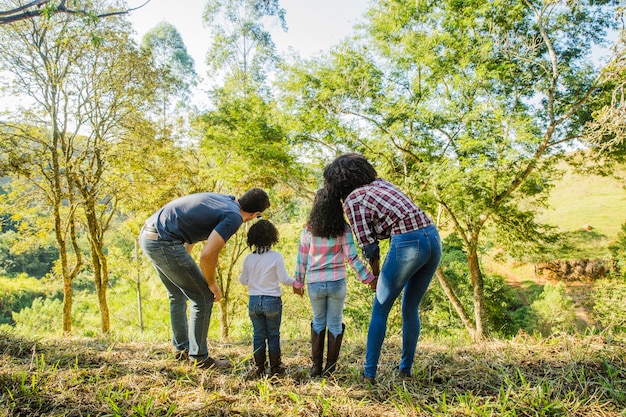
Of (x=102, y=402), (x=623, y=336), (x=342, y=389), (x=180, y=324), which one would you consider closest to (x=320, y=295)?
(x=342, y=389)

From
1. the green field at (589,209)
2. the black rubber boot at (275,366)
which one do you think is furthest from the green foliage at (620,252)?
the black rubber boot at (275,366)

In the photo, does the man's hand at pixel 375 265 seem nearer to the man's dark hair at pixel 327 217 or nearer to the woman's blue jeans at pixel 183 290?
the man's dark hair at pixel 327 217

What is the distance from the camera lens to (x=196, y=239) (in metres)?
2.82

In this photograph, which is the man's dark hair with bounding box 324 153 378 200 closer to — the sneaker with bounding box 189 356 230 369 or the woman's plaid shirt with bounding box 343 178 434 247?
the woman's plaid shirt with bounding box 343 178 434 247

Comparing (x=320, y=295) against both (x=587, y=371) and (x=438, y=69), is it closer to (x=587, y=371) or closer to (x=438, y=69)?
(x=587, y=371)

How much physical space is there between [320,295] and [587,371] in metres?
2.02

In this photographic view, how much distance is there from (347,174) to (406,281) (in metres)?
0.89

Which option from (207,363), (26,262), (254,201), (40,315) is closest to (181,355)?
Answer: (207,363)

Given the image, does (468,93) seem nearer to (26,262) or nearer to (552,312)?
(552,312)

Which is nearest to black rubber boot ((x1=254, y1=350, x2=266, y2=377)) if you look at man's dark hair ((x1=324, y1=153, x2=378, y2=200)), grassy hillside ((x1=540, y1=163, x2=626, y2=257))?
man's dark hair ((x1=324, y1=153, x2=378, y2=200))

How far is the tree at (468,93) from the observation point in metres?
8.10

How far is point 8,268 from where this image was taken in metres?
36.6

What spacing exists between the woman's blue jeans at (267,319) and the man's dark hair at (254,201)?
73 cm

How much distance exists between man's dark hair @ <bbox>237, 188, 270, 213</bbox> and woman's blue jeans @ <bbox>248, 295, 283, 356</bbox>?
73 cm
